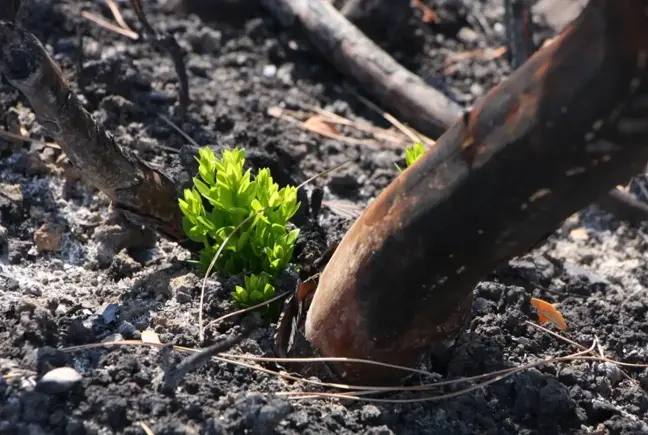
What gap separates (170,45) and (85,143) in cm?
89

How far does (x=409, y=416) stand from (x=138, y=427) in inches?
27.2

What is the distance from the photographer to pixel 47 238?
2.66m

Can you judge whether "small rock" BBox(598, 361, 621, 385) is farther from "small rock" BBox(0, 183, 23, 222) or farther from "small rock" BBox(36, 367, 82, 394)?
"small rock" BBox(0, 183, 23, 222)

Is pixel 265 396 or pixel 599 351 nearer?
pixel 265 396

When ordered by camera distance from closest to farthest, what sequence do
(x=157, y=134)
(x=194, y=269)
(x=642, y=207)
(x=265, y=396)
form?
(x=265, y=396), (x=194, y=269), (x=157, y=134), (x=642, y=207)

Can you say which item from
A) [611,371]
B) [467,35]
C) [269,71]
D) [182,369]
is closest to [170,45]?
[269,71]

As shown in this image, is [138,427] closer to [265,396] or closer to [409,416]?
[265,396]

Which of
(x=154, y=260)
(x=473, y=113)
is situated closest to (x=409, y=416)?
(x=473, y=113)

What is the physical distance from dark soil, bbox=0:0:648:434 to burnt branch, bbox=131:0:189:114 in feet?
0.36

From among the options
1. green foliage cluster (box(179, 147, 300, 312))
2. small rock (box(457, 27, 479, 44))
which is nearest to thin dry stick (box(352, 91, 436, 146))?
small rock (box(457, 27, 479, 44))

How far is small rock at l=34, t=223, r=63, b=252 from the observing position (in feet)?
8.68

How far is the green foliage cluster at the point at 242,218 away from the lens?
2.32 meters

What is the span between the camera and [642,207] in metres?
3.47

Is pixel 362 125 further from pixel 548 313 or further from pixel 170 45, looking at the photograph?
pixel 548 313
